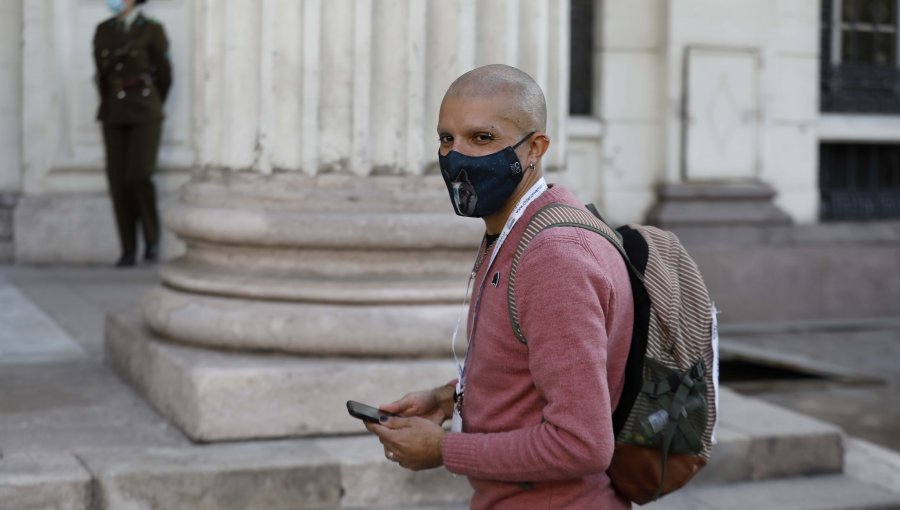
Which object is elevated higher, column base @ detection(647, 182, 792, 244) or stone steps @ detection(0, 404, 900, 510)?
column base @ detection(647, 182, 792, 244)

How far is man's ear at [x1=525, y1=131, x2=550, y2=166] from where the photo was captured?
2453 millimetres

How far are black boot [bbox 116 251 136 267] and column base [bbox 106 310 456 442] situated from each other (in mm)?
4803

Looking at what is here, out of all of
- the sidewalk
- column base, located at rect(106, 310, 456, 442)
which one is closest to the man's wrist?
the sidewalk

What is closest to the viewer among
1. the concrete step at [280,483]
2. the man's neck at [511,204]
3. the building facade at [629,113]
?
the man's neck at [511,204]

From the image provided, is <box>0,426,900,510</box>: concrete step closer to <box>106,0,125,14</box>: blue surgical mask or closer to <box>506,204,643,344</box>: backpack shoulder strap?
<box>506,204,643,344</box>: backpack shoulder strap

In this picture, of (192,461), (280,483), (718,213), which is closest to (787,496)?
(280,483)

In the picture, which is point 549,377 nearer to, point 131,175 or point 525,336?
point 525,336

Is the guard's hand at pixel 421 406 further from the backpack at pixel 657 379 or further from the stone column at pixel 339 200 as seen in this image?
the stone column at pixel 339 200

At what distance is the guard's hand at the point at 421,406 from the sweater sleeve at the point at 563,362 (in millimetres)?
348

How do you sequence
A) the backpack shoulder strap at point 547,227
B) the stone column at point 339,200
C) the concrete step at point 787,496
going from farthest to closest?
the stone column at point 339,200 → the concrete step at point 787,496 → the backpack shoulder strap at point 547,227

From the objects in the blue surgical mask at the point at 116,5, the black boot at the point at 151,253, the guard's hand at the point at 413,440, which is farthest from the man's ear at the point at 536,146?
the black boot at the point at 151,253

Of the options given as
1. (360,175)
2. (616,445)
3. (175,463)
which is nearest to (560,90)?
(360,175)

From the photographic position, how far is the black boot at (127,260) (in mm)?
9562

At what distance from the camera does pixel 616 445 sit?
2.46 m
